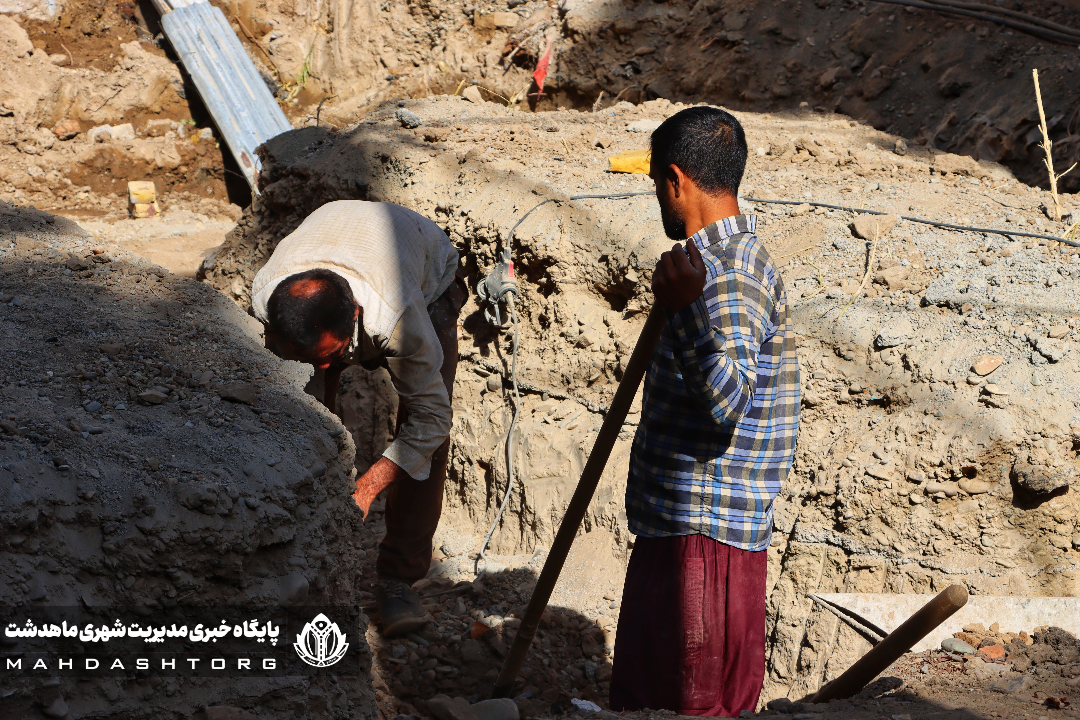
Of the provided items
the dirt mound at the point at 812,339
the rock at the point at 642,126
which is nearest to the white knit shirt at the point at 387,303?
the dirt mound at the point at 812,339

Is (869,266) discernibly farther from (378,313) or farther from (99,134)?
(99,134)

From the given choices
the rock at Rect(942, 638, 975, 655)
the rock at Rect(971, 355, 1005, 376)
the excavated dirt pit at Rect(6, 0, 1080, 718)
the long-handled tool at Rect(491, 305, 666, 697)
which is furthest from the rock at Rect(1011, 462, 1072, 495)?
the long-handled tool at Rect(491, 305, 666, 697)

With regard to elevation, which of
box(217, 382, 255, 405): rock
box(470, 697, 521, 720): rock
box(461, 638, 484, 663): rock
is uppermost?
box(217, 382, 255, 405): rock

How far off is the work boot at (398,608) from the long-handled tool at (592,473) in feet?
2.17

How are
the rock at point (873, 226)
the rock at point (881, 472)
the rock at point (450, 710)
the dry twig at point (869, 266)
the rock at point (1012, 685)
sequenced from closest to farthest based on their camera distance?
the rock at point (1012, 685) → the rock at point (450, 710) → the rock at point (881, 472) → the dry twig at point (869, 266) → the rock at point (873, 226)

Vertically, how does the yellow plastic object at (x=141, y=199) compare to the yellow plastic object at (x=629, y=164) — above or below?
below

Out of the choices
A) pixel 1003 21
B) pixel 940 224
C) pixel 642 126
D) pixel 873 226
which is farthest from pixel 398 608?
pixel 1003 21

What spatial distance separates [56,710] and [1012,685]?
8.36 feet

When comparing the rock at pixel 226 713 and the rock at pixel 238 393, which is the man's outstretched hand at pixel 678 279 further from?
the rock at pixel 226 713

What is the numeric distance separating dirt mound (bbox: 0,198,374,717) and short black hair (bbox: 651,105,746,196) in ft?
3.97

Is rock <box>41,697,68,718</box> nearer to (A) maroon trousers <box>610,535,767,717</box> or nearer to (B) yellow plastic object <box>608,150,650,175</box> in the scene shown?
(A) maroon trousers <box>610,535,767,717</box>

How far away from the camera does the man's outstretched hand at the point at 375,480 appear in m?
2.70

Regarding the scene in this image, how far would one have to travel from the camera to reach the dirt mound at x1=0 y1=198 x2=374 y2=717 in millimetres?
1607

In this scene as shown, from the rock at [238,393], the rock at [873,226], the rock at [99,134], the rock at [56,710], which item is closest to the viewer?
the rock at [56,710]
